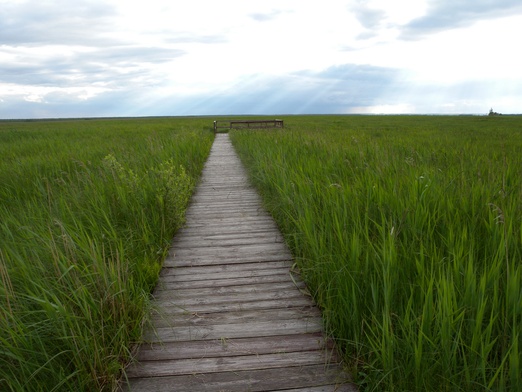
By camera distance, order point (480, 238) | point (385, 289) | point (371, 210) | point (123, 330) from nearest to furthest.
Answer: point (385, 289)
point (123, 330)
point (480, 238)
point (371, 210)

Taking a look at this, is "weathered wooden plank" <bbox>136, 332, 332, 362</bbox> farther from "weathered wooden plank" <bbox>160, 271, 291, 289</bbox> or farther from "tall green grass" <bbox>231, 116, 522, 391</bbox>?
"weathered wooden plank" <bbox>160, 271, 291, 289</bbox>

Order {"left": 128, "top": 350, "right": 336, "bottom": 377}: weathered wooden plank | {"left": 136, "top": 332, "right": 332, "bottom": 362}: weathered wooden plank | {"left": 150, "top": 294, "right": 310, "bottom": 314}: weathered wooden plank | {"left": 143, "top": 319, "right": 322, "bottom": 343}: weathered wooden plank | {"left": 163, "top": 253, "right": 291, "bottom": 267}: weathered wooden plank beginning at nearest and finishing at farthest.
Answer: {"left": 128, "top": 350, "right": 336, "bottom": 377}: weathered wooden plank
{"left": 136, "top": 332, "right": 332, "bottom": 362}: weathered wooden plank
{"left": 143, "top": 319, "right": 322, "bottom": 343}: weathered wooden plank
{"left": 150, "top": 294, "right": 310, "bottom": 314}: weathered wooden plank
{"left": 163, "top": 253, "right": 291, "bottom": 267}: weathered wooden plank

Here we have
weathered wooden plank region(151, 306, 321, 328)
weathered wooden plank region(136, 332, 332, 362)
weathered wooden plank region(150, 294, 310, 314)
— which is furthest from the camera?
weathered wooden plank region(150, 294, 310, 314)

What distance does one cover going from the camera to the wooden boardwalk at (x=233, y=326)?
2.05 metres

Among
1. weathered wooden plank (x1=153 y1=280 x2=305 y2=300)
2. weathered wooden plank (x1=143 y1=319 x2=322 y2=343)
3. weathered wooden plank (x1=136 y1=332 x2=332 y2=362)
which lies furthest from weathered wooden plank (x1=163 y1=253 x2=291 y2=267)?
weathered wooden plank (x1=136 y1=332 x2=332 y2=362)

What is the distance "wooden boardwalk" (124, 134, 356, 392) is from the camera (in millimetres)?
2053

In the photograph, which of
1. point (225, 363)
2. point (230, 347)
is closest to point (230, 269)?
point (230, 347)

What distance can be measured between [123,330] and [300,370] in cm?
109

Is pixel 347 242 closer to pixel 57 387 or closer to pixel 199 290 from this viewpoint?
pixel 199 290

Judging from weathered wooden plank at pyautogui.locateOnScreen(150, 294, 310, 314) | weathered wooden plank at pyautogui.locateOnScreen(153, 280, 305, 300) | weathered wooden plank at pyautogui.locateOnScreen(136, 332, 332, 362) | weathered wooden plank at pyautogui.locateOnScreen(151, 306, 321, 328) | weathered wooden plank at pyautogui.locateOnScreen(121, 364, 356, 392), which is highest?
weathered wooden plank at pyautogui.locateOnScreen(153, 280, 305, 300)

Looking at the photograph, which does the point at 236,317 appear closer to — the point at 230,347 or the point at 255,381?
the point at 230,347

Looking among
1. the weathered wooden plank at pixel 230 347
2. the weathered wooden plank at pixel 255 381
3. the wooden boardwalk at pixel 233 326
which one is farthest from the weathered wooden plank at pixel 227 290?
the weathered wooden plank at pixel 255 381

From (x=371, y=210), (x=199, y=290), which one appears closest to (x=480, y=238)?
(x=371, y=210)

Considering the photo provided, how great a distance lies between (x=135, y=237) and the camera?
383 cm
